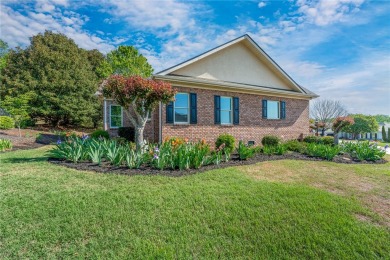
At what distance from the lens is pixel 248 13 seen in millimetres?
10500

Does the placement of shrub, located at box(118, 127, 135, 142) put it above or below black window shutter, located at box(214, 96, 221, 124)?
below

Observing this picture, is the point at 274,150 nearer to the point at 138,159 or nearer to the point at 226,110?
the point at 226,110

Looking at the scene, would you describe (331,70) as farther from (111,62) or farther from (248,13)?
(111,62)

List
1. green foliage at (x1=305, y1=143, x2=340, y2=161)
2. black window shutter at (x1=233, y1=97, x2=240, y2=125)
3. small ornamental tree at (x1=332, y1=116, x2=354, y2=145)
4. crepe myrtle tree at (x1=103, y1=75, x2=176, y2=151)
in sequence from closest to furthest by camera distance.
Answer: crepe myrtle tree at (x1=103, y1=75, x2=176, y2=151), green foliage at (x1=305, y1=143, x2=340, y2=161), black window shutter at (x1=233, y1=97, x2=240, y2=125), small ornamental tree at (x1=332, y1=116, x2=354, y2=145)

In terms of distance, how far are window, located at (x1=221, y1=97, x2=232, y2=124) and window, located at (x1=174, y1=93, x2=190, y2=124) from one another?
2321mm

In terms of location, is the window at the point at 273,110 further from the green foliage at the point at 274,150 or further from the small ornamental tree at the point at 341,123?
the small ornamental tree at the point at 341,123

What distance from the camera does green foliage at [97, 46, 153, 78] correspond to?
29.0 metres

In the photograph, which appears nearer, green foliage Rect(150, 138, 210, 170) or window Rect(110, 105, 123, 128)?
green foliage Rect(150, 138, 210, 170)

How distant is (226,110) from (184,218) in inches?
357

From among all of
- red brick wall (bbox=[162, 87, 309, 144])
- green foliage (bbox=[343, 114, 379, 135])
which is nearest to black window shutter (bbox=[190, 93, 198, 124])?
red brick wall (bbox=[162, 87, 309, 144])

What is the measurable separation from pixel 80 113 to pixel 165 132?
18663mm

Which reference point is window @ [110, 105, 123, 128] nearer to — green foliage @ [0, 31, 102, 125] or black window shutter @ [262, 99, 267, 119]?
black window shutter @ [262, 99, 267, 119]

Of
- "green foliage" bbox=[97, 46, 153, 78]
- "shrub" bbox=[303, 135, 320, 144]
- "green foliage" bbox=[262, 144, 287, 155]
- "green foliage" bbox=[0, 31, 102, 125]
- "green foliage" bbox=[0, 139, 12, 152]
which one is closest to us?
"green foliage" bbox=[262, 144, 287, 155]

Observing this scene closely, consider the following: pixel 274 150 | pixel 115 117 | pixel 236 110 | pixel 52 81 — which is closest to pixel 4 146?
pixel 115 117
